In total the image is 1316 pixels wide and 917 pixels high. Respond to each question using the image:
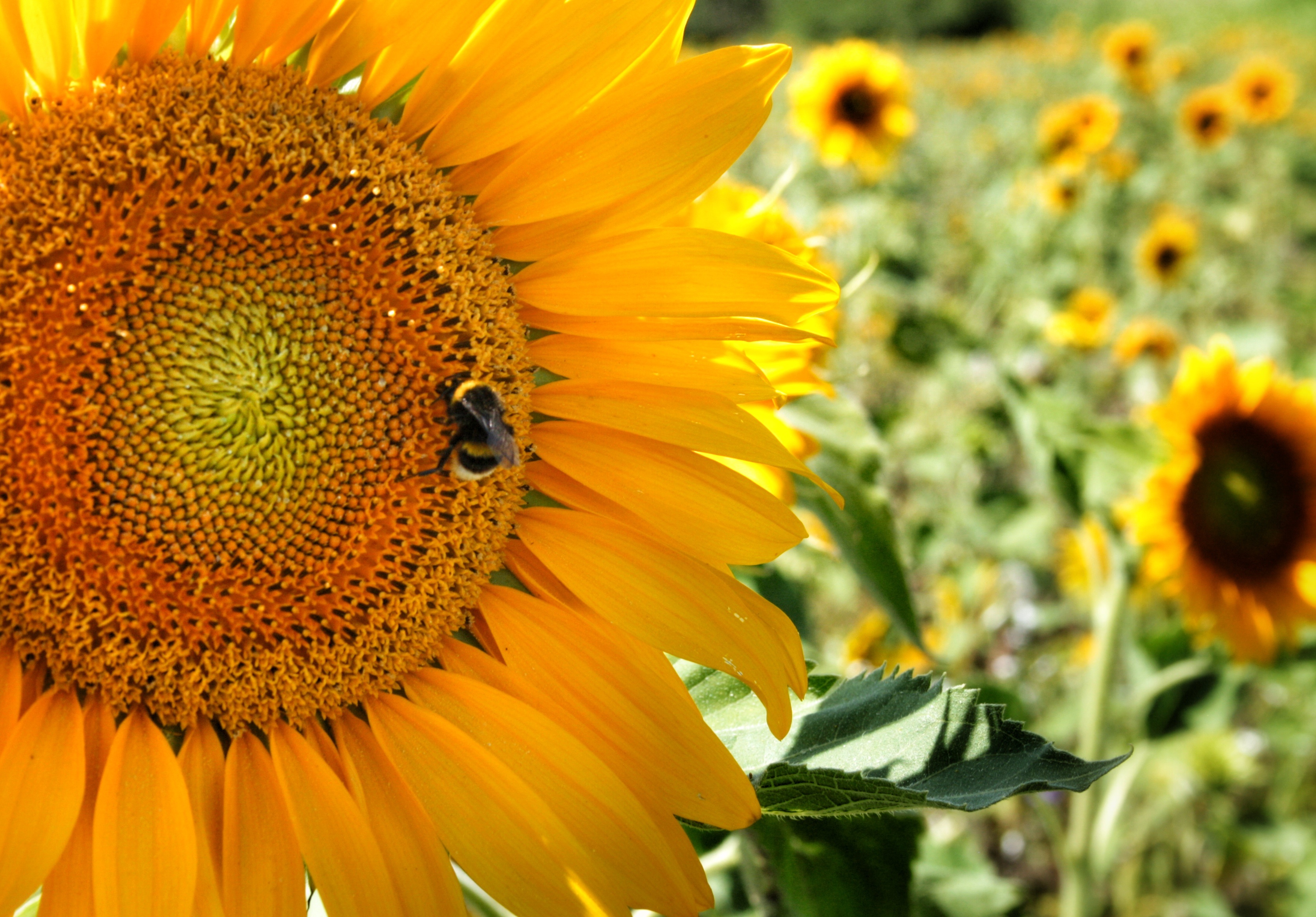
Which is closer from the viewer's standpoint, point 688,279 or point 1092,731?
point 688,279

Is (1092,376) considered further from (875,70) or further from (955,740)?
(955,740)

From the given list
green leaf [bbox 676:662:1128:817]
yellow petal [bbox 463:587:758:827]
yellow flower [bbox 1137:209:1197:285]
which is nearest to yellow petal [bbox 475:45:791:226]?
yellow petal [bbox 463:587:758:827]

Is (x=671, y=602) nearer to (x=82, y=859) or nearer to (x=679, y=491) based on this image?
(x=679, y=491)

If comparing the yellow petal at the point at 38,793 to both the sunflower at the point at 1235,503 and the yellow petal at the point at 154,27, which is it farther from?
the sunflower at the point at 1235,503

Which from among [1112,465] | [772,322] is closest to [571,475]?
[772,322]

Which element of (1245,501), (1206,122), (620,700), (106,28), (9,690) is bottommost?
(1245,501)

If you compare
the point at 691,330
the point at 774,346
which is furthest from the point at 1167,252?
the point at 691,330

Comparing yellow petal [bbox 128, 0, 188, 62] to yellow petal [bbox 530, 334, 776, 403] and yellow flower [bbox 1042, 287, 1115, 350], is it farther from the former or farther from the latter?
yellow flower [bbox 1042, 287, 1115, 350]

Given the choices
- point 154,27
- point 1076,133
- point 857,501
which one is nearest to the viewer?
point 154,27

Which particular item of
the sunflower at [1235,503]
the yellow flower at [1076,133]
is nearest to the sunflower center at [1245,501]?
the sunflower at [1235,503]
